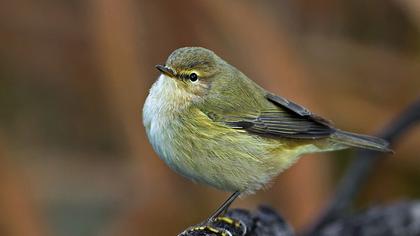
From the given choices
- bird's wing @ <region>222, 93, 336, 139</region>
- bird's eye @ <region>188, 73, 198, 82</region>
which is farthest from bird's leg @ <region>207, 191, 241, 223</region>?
bird's eye @ <region>188, 73, 198, 82</region>

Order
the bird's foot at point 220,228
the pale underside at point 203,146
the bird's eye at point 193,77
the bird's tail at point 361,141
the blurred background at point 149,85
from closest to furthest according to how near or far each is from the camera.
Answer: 1. the bird's foot at point 220,228
2. the pale underside at point 203,146
3. the bird's eye at point 193,77
4. the bird's tail at point 361,141
5. the blurred background at point 149,85

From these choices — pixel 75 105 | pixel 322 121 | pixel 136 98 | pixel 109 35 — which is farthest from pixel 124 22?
pixel 322 121

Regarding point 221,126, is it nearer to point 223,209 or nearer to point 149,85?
point 223,209

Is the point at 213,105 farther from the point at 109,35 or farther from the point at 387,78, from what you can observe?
the point at 387,78

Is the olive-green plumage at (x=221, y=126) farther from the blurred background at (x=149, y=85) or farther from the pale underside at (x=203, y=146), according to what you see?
the blurred background at (x=149, y=85)

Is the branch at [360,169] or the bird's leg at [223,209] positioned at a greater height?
the branch at [360,169]

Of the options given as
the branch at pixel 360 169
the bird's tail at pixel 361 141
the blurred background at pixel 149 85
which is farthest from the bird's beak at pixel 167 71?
the blurred background at pixel 149 85
